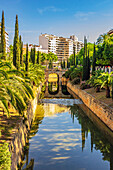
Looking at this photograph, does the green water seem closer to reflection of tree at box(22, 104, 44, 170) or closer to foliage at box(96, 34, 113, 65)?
reflection of tree at box(22, 104, 44, 170)

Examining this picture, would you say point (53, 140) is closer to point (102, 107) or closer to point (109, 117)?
point (109, 117)

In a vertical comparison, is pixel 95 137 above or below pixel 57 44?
below

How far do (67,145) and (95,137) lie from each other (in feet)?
9.88

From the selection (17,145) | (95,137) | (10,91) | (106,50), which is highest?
(106,50)

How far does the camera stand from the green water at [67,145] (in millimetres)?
11383

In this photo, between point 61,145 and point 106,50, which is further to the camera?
point 106,50

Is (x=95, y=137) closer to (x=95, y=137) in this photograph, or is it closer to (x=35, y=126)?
(x=95, y=137)

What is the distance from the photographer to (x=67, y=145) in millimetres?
14188

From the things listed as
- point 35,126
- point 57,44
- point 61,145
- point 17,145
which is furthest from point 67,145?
point 57,44

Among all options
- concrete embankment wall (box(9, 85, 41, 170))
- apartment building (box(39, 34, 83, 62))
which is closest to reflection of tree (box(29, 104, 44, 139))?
concrete embankment wall (box(9, 85, 41, 170))

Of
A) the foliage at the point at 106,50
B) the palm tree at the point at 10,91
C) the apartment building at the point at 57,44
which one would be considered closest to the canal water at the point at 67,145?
the palm tree at the point at 10,91

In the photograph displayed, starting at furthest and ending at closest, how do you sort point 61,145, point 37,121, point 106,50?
point 106,50
point 37,121
point 61,145

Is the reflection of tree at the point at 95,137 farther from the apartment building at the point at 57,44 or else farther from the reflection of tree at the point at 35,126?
the apartment building at the point at 57,44

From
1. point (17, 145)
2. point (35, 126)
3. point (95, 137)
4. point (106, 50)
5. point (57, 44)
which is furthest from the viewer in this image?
point (57, 44)
